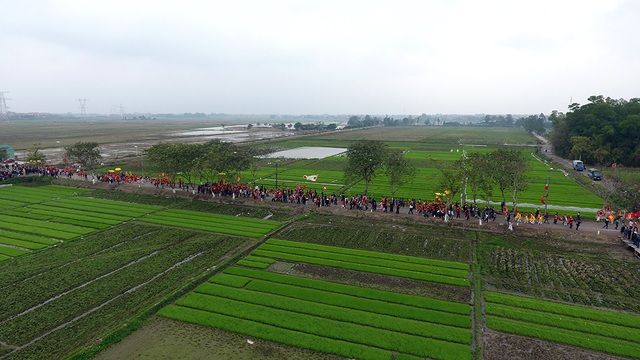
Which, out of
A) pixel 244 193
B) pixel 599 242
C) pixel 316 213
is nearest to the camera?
pixel 599 242

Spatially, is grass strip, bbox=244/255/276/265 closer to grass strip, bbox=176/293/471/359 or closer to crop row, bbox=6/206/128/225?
grass strip, bbox=176/293/471/359

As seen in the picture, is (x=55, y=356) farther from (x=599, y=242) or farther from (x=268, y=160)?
(x=268, y=160)

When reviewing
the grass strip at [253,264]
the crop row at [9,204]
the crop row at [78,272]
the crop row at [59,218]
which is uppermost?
the crop row at [9,204]

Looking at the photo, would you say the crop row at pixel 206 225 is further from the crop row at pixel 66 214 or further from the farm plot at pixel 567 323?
the farm plot at pixel 567 323

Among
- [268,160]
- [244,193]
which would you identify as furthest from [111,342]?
[268,160]

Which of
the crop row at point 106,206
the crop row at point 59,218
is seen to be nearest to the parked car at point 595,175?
the crop row at point 106,206

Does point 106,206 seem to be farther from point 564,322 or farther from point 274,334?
point 564,322

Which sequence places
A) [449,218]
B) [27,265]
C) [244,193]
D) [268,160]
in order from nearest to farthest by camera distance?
[27,265]
[449,218]
[244,193]
[268,160]
